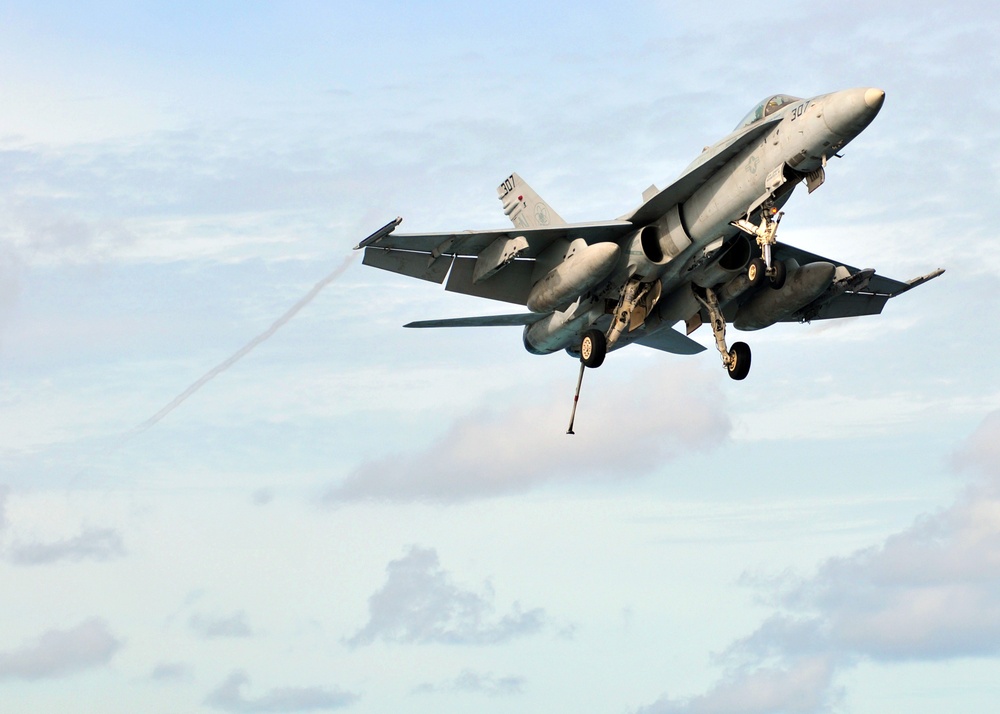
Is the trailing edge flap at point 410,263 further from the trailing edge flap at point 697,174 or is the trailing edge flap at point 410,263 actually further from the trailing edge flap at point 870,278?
the trailing edge flap at point 870,278

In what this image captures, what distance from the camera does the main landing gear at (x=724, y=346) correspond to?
31.2 meters

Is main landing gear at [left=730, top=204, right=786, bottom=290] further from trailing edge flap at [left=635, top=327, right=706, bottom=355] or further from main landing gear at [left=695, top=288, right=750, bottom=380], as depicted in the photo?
trailing edge flap at [left=635, top=327, right=706, bottom=355]

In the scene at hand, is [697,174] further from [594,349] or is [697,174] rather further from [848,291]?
[848,291]

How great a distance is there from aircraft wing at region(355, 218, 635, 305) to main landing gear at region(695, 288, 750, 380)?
2295mm

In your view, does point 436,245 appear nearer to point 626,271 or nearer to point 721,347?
point 626,271

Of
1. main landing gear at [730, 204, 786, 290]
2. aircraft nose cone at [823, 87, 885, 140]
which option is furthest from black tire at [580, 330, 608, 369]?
aircraft nose cone at [823, 87, 885, 140]

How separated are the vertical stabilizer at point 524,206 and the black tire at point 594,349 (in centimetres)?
264

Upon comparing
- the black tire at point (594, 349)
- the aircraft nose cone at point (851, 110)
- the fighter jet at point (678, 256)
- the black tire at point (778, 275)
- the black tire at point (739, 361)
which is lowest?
the black tire at point (739, 361)

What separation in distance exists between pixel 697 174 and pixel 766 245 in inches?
97.5

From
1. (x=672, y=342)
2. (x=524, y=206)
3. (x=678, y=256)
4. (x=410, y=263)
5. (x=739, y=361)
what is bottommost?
(x=739, y=361)

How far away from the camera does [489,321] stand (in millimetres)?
32406

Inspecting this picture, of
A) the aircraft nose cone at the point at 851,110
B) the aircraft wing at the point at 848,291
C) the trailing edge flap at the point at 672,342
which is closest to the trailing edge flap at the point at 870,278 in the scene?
the aircraft wing at the point at 848,291

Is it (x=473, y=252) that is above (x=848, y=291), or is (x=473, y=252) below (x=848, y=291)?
above

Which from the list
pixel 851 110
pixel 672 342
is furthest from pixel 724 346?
pixel 851 110
